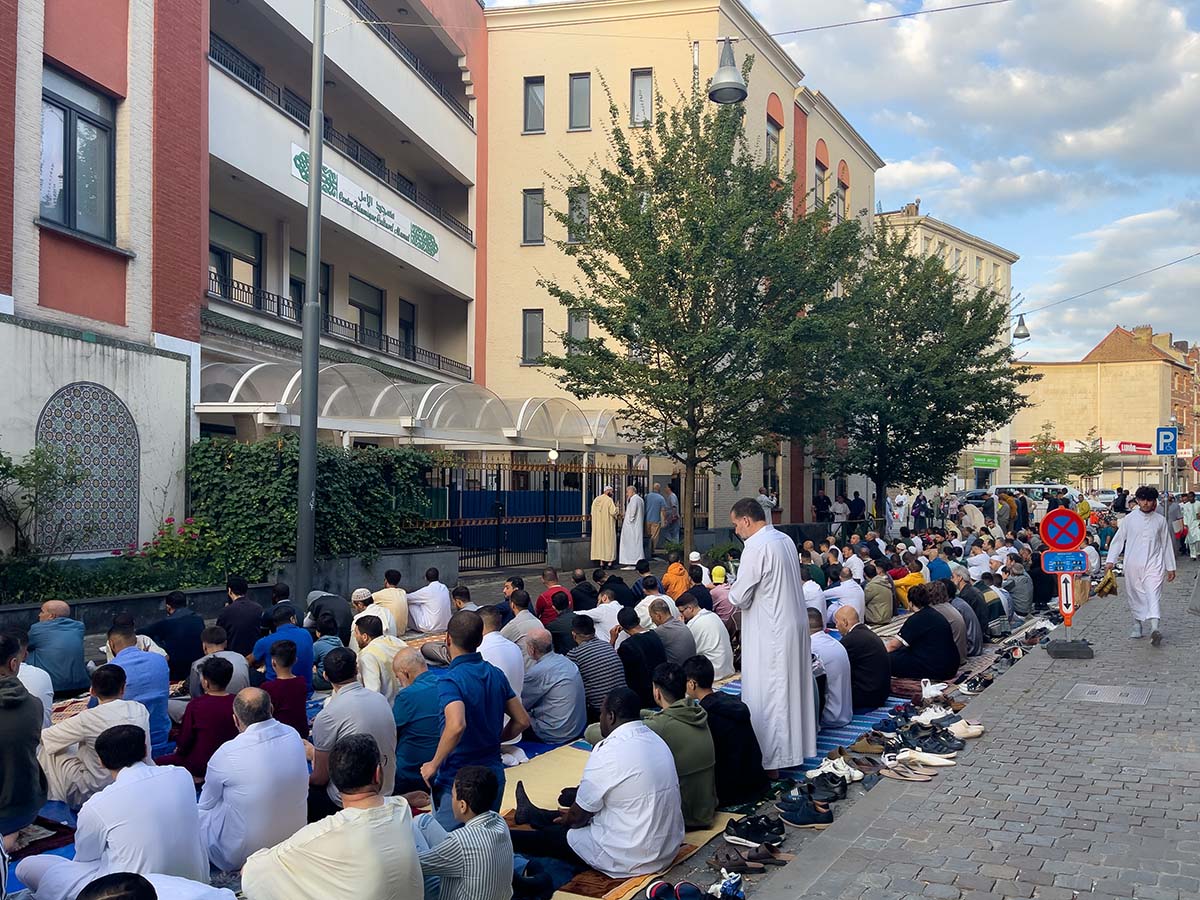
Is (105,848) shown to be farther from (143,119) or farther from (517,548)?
(517,548)

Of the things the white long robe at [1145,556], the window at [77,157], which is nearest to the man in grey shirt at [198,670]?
the window at [77,157]

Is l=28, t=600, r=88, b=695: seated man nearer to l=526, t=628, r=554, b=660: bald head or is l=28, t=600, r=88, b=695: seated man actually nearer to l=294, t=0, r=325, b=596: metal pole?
l=294, t=0, r=325, b=596: metal pole

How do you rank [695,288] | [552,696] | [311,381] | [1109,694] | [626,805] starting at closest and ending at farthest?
[626,805] → [552,696] → [1109,694] → [311,381] → [695,288]

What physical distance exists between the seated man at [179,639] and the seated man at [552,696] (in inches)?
129

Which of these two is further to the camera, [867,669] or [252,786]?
[867,669]

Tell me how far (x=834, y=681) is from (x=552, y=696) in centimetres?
253

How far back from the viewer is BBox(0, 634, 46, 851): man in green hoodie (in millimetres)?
5574

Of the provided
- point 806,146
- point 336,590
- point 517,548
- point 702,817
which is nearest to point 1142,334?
point 806,146

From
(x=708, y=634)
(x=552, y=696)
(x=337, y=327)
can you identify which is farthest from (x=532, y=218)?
(x=552, y=696)

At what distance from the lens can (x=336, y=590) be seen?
617 inches

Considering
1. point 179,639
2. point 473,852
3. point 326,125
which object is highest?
point 326,125

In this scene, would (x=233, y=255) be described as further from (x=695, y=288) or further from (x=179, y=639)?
(x=179, y=639)

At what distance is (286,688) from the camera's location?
6.94m

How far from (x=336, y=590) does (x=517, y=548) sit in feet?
21.2
